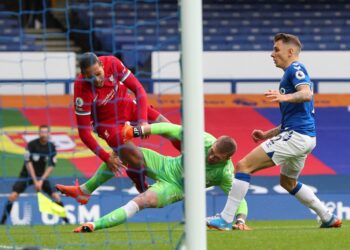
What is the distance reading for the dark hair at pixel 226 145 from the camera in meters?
9.02

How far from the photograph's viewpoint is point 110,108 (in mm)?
10648

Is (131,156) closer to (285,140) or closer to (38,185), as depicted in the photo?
(285,140)

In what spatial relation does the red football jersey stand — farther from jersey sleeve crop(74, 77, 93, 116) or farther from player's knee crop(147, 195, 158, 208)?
player's knee crop(147, 195, 158, 208)

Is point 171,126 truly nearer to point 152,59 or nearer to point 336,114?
point 152,59

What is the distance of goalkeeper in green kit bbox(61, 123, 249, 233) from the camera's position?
884 cm

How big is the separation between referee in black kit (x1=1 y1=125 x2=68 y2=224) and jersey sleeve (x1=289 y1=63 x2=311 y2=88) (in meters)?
5.96

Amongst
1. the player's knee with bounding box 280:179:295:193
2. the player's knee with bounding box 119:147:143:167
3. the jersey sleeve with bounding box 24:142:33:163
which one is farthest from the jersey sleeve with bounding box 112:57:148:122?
the jersey sleeve with bounding box 24:142:33:163

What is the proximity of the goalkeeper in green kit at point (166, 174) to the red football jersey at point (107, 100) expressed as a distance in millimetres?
527

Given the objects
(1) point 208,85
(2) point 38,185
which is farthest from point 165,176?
(1) point 208,85

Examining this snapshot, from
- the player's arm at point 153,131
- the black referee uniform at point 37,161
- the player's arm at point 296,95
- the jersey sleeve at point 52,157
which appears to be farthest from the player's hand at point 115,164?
the jersey sleeve at point 52,157

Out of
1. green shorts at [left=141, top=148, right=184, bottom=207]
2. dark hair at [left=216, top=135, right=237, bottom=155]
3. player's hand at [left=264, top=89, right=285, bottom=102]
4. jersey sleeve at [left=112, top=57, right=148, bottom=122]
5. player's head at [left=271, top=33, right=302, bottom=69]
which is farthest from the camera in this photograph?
jersey sleeve at [left=112, top=57, right=148, bottom=122]

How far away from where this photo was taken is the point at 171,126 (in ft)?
29.3

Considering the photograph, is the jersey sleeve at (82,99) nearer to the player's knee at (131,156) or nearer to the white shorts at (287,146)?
the player's knee at (131,156)

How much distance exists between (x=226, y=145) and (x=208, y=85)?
8.78 metres
